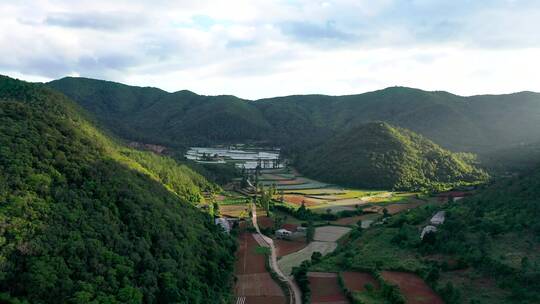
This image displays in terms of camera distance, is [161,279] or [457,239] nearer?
[161,279]

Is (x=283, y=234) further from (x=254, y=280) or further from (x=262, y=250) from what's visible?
(x=254, y=280)

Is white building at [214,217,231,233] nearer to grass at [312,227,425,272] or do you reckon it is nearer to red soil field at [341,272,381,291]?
grass at [312,227,425,272]

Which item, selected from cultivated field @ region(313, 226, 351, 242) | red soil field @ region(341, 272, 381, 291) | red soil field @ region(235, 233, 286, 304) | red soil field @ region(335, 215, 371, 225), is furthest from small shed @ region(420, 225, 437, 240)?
red soil field @ region(335, 215, 371, 225)

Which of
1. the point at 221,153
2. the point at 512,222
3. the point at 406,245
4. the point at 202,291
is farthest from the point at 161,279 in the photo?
the point at 221,153

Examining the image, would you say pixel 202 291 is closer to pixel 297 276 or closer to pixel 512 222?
pixel 297 276

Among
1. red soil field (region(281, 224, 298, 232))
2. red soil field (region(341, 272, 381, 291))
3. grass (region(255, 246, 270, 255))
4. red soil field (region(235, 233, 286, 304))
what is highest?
red soil field (region(281, 224, 298, 232))

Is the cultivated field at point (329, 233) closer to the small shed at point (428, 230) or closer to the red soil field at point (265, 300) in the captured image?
the small shed at point (428, 230)

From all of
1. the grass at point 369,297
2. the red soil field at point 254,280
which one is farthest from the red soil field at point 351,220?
the grass at point 369,297

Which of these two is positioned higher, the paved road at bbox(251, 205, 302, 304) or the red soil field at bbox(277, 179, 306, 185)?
the red soil field at bbox(277, 179, 306, 185)
